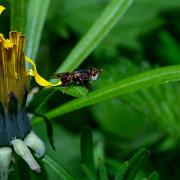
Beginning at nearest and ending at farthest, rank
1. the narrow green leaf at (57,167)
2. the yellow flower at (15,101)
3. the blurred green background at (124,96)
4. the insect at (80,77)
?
the yellow flower at (15,101) < the insect at (80,77) < the narrow green leaf at (57,167) < the blurred green background at (124,96)

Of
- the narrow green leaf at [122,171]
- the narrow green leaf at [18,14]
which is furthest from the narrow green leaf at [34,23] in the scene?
the narrow green leaf at [122,171]

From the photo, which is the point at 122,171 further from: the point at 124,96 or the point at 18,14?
the point at 124,96

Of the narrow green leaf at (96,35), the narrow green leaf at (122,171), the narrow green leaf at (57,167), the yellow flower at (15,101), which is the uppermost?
the narrow green leaf at (96,35)

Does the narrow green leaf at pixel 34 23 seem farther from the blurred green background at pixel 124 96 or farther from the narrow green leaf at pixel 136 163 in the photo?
the blurred green background at pixel 124 96

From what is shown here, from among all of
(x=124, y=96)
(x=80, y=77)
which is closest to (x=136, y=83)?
(x=80, y=77)

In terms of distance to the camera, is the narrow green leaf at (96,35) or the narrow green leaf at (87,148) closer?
the narrow green leaf at (87,148)

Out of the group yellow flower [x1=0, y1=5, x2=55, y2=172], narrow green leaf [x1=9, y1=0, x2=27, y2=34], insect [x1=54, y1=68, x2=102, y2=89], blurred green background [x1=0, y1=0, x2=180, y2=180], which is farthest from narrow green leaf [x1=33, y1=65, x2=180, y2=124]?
blurred green background [x1=0, y1=0, x2=180, y2=180]
